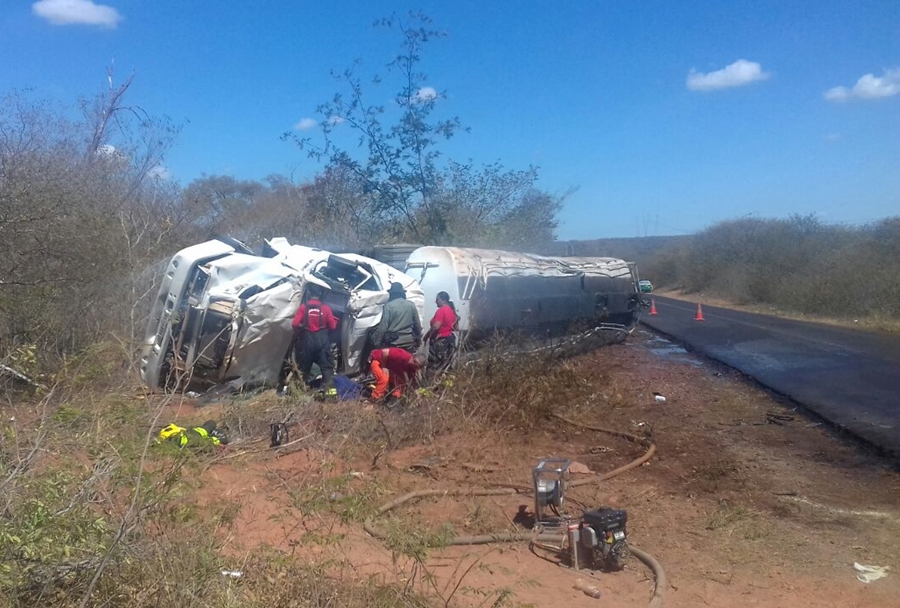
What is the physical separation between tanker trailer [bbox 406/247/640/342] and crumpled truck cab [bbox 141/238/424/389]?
1459 mm

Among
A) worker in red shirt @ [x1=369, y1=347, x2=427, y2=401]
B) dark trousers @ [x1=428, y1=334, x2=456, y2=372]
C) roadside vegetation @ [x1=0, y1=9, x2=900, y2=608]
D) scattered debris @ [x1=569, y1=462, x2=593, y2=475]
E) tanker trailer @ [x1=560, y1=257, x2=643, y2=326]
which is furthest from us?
tanker trailer @ [x1=560, y1=257, x2=643, y2=326]

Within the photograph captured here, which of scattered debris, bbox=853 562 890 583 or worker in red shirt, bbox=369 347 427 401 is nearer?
scattered debris, bbox=853 562 890 583

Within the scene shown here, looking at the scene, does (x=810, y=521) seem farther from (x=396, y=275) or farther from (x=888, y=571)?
(x=396, y=275)

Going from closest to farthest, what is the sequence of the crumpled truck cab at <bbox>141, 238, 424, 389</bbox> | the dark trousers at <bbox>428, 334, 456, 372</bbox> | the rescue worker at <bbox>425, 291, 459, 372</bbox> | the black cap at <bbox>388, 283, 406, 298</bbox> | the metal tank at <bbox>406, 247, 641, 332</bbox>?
1. the crumpled truck cab at <bbox>141, 238, 424, 389</bbox>
2. the dark trousers at <bbox>428, 334, 456, 372</bbox>
3. the rescue worker at <bbox>425, 291, 459, 372</bbox>
4. the black cap at <bbox>388, 283, 406, 298</bbox>
5. the metal tank at <bbox>406, 247, 641, 332</bbox>

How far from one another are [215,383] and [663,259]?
4661 centimetres

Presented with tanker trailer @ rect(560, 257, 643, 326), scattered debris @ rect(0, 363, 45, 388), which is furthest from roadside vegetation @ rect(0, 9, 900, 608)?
tanker trailer @ rect(560, 257, 643, 326)

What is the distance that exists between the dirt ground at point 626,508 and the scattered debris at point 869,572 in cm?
5

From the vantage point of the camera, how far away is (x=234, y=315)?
9.08 m

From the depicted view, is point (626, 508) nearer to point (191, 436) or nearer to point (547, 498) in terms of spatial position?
point (547, 498)

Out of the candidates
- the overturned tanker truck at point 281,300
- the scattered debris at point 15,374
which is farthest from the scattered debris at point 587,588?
the overturned tanker truck at point 281,300

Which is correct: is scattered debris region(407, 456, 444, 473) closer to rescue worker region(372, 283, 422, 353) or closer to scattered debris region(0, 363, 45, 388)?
rescue worker region(372, 283, 422, 353)

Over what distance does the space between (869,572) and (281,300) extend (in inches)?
264

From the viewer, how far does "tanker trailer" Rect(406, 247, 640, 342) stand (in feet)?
37.3

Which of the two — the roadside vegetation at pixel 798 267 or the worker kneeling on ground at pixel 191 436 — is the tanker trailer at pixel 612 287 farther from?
the worker kneeling on ground at pixel 191 436
